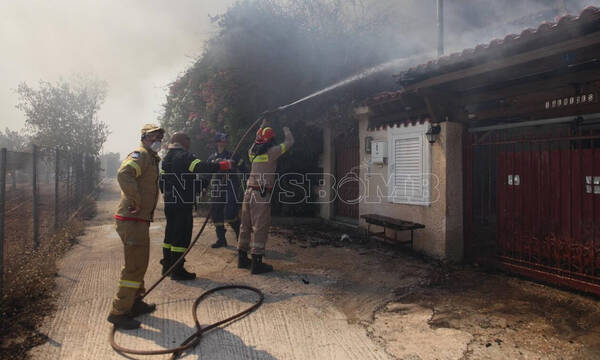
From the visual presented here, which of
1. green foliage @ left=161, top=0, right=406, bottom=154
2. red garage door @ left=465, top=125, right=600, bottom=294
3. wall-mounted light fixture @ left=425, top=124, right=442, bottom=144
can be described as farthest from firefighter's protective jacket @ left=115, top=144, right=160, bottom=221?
green foliage @ left=161, top=0, right=406, bottom=154

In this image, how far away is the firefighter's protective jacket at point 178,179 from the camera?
4.55m

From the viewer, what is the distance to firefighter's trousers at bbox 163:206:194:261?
470cm

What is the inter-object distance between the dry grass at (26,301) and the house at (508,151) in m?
5.36

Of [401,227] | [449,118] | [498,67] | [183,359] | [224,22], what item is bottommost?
[183,359]

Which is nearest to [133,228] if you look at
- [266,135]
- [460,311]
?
[266,135]

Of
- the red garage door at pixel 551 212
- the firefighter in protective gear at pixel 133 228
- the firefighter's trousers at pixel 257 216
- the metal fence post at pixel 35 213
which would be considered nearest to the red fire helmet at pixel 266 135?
the firefighter's trousers at pixel 257 216

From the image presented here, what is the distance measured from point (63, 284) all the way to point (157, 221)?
18.0ft

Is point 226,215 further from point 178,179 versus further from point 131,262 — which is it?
point 131,262

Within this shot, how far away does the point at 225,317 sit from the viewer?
378 cm

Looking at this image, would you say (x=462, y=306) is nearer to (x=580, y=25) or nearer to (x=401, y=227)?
(x=401, y=227)

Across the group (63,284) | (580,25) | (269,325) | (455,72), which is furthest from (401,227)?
(63,284)

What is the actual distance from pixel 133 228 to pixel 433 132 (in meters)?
4.56

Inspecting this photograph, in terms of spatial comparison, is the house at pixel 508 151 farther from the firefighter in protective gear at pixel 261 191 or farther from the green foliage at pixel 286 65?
the firefighter in protective gear at pixel 261 191

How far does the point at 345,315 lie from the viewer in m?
3.96
